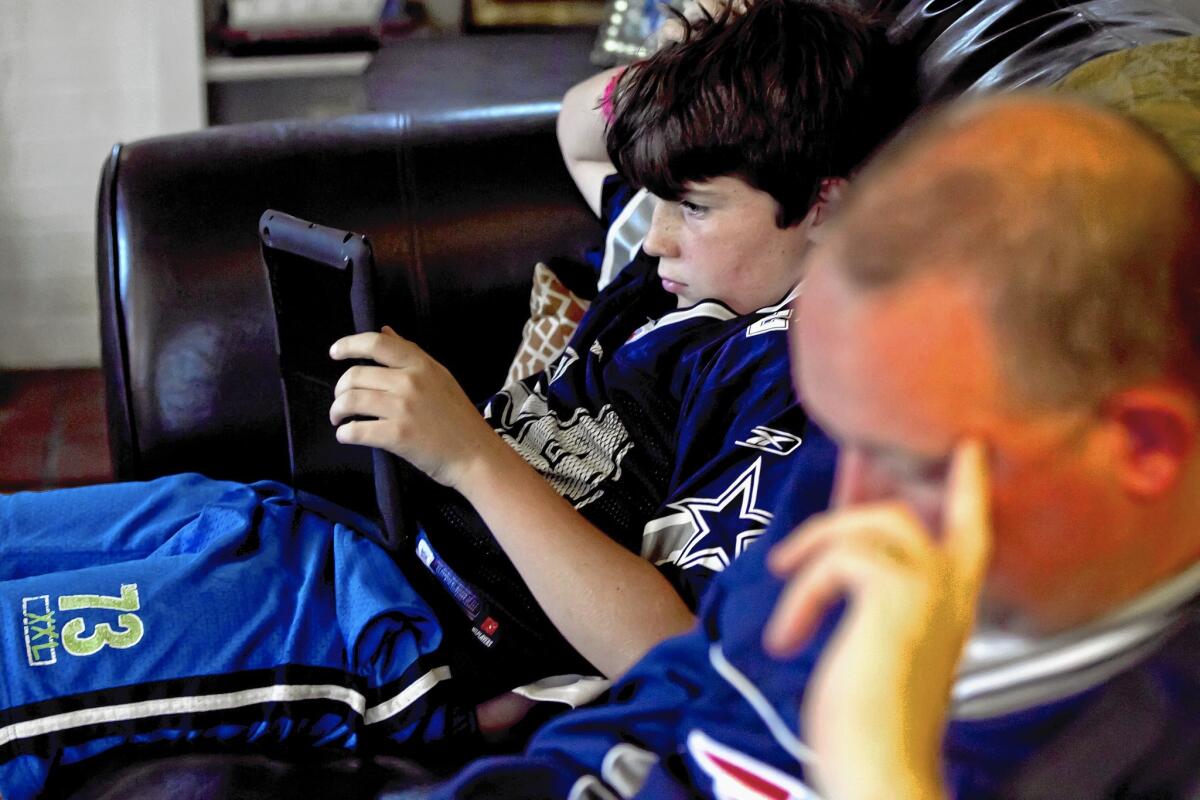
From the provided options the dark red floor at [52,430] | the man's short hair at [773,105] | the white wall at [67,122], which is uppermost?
the man's short hair at [773,105]

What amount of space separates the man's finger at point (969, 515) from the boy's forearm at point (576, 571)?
1.60ft

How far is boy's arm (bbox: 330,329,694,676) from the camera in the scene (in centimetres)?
87

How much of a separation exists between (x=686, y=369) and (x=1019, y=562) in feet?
2.05

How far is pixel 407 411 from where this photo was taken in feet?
3.03

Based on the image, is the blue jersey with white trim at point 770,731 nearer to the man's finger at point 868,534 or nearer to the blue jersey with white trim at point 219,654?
the man's finger at point 868,534

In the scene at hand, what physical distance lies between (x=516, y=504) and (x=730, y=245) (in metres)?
0.32

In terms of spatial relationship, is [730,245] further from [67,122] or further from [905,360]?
[67,122]

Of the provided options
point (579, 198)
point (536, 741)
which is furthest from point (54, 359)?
point (536, 741)

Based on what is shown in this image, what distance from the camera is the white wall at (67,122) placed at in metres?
2.53

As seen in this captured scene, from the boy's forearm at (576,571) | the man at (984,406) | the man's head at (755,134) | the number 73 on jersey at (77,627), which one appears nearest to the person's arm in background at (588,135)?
the man's head at (755,134)

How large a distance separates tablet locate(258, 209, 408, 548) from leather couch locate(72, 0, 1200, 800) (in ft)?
0.53

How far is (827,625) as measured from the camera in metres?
0.56

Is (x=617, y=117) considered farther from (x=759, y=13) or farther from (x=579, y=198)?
(x=579, y=198)

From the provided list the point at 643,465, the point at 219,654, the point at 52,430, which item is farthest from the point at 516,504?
the point at 52,430
